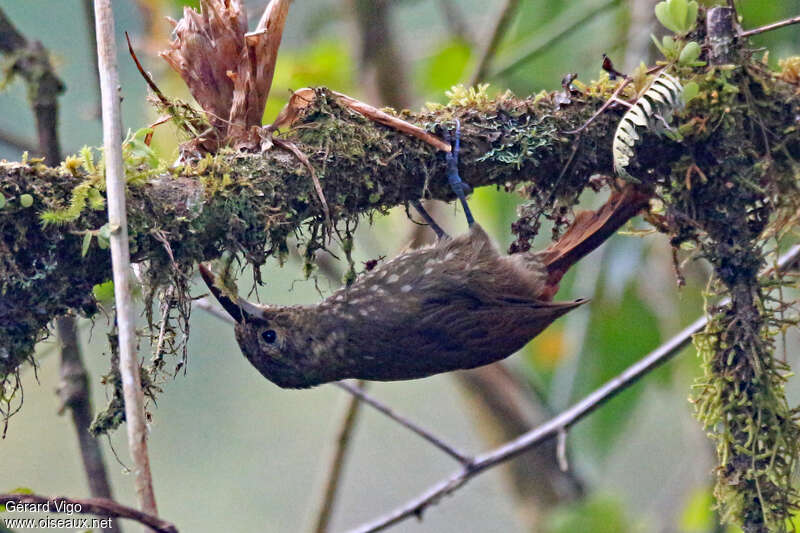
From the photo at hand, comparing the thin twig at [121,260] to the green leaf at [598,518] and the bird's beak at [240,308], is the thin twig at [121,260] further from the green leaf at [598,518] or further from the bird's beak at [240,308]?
the green leaf at [598,518]

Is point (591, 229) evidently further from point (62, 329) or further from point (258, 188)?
point (62, 329)

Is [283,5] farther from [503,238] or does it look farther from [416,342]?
[503,238]

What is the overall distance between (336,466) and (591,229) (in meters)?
1.71

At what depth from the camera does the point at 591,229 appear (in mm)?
2350

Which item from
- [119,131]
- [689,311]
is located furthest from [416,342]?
[689,311]

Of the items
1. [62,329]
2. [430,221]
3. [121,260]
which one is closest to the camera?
[121,260]

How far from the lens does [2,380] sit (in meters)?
1.74

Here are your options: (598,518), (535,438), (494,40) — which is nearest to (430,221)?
(535,438)

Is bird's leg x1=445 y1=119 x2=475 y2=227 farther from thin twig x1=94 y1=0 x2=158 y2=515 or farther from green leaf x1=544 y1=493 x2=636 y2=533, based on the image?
green leaf x1=544 y1=493 x2=636 y2=533

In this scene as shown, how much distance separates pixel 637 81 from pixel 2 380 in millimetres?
1539

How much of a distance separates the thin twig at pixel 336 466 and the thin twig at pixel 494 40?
1328 millimetres

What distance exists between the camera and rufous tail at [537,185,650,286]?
2.23m

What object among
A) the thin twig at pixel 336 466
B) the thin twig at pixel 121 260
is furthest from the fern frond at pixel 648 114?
the thin twig at pixel 336 466

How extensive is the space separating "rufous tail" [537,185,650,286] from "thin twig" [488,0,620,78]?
1.17 meters
